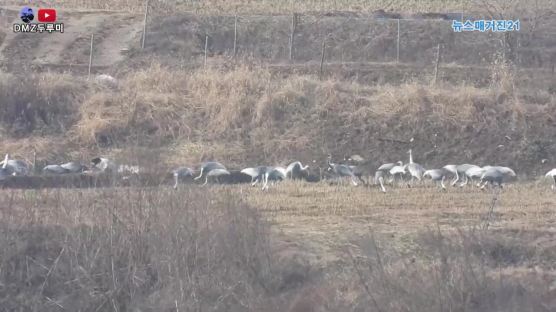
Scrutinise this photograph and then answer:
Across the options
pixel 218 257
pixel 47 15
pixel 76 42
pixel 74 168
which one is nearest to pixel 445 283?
pixel 218 257

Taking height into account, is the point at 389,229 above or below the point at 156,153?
below

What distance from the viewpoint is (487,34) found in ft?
107

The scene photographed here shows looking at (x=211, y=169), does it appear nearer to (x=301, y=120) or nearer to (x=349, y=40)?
(x=301, y=120)

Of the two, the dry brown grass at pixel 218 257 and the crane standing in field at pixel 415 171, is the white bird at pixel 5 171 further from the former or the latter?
the crane standing in field at pixel 415 171

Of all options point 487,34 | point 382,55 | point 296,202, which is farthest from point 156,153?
point 487,34

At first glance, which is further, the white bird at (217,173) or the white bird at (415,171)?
the white bird at (415,171)

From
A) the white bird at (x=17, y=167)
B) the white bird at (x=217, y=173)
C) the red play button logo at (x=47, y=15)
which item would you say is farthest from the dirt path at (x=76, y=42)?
the white bird at (x=217, y=173)

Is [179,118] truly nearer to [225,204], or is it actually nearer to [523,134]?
[523,134]

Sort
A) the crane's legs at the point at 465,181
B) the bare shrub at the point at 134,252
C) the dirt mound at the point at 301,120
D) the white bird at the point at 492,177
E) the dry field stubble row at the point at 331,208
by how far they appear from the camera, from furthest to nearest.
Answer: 1. the dirt mound at the point at 301,120
2. the crane's legs at the point at 465,181
3. the white bird at the point at 492,177
4. the dry field stubble row at the point at 331,208
5. the bare shrub at the point at 134,252

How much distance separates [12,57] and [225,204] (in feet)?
75.6

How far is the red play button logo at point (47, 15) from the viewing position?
35875mm

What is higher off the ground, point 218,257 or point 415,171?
point 218,257

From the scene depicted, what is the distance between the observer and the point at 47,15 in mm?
36469

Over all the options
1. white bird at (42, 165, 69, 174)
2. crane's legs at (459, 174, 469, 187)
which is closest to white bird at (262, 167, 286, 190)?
crane's legs at (459, 174, 469, 187)
